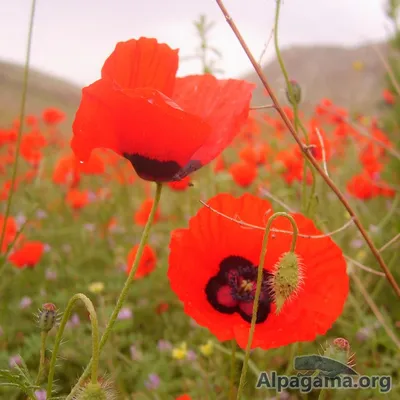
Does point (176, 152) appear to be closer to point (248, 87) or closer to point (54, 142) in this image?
point (248, 87)

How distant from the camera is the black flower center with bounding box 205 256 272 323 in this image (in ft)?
2.85

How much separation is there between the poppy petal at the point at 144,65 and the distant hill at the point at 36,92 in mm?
13345

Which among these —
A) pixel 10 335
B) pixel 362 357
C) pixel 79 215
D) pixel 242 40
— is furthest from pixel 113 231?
pixel 242 40

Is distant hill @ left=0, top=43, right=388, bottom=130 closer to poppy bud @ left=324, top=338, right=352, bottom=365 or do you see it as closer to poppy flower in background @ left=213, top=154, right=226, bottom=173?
poppy flower in background @ left=213, top=154, right=226, bottom=173

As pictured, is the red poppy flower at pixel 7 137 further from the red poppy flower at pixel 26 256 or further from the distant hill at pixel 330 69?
the distant hill at pixel 330 69

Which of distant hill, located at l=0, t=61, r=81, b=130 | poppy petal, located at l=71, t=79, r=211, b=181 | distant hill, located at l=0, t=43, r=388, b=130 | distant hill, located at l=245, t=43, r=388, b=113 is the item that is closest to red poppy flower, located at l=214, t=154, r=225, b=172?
poppy petal, located at l=71, t=79, r=211, b=181

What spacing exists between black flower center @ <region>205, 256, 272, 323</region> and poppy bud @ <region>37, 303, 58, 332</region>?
252 mm

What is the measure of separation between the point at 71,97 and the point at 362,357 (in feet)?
69.1

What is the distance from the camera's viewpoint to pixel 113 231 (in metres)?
2.81

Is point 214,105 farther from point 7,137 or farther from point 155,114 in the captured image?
point 7,137

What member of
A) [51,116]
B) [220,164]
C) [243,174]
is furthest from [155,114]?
[51,116]

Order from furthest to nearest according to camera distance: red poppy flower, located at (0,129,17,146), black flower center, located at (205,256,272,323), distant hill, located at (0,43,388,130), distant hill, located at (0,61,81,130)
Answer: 1. distant hill, located at (0,61,81,130)
2. distant hill, located at (0,43,388,130)
3. red poppy flower, located at (0,129,17,146)
4. black flower center, located at (205,256,272,323)

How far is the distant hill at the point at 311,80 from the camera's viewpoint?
49.2 ft

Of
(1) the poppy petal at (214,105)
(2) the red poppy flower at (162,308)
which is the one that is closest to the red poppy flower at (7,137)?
(2) the red poppy flower at (162,308)
